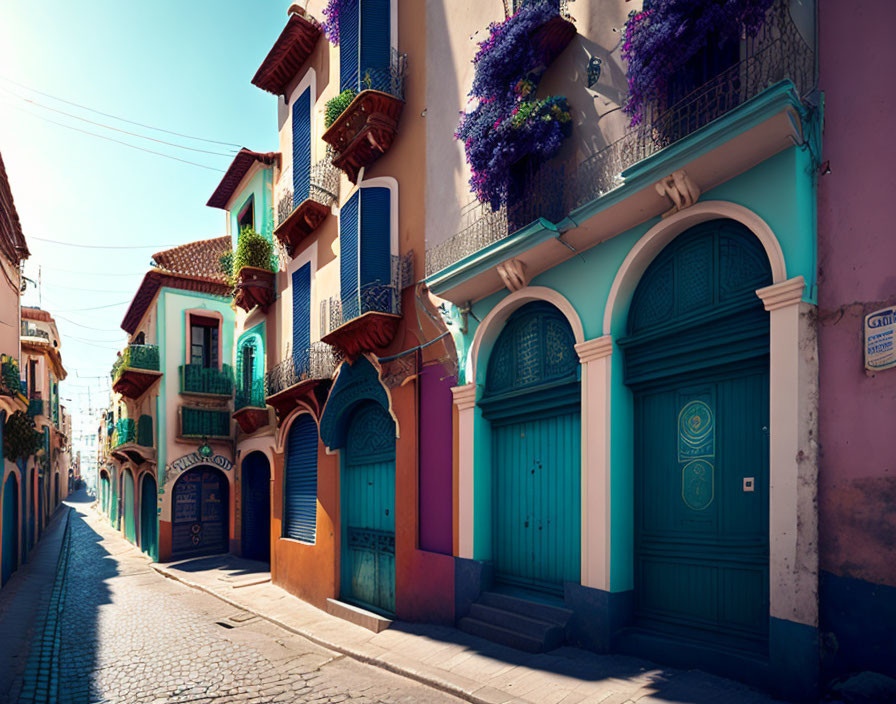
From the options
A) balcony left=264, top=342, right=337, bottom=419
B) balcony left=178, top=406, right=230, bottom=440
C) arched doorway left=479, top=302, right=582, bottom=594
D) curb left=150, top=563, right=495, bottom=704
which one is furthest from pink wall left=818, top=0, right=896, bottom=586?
balcony left=178, top=406, right=230, bottom=440

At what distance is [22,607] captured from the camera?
11.9 meters

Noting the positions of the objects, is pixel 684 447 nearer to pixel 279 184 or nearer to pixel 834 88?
pixel 834 88

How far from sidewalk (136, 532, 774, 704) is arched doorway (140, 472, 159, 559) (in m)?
11.8

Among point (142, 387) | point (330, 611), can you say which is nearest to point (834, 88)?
point (330, 611)

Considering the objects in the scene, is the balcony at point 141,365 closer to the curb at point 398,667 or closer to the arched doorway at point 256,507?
the arched doorway at point 256,507

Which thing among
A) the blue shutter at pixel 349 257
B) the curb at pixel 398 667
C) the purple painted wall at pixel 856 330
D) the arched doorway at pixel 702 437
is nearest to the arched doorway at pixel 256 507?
the curb at pixel 398 667

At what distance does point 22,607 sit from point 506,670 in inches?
391

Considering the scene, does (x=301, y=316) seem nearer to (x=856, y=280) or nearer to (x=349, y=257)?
(x=349, y=257)

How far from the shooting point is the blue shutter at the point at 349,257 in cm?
1088

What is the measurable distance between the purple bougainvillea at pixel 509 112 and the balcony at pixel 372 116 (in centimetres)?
266

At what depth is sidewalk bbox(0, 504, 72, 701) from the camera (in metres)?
8.14

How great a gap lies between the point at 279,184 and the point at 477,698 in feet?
44.1

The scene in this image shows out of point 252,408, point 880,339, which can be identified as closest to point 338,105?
point 252,408

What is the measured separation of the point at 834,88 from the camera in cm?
509
